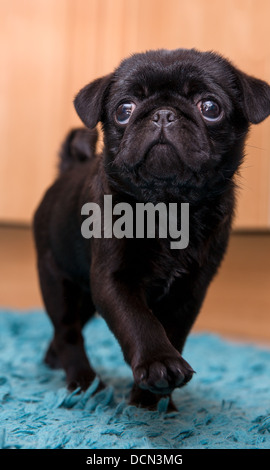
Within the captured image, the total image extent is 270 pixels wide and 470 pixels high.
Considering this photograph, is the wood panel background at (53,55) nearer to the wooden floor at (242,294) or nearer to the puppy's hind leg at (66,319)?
the wooden floor at (242,294)

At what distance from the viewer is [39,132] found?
3.11 meters

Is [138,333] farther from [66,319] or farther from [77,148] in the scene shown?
[77,148]

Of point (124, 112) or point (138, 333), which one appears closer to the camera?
point (138, 333)

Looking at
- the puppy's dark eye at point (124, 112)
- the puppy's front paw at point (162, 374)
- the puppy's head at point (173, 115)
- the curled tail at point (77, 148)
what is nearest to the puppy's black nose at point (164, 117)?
the puppy's head at point (173, 115)

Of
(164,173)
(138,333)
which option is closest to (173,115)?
(164,173)

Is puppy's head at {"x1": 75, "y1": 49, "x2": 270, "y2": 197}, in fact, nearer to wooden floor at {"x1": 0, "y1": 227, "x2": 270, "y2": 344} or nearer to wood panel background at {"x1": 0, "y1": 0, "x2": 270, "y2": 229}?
wood panel background at {"x1": 0, "y1": 0, "x2": 270, "y2": 229}

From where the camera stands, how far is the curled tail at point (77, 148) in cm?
203

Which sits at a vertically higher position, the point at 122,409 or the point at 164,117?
the point at 164,117

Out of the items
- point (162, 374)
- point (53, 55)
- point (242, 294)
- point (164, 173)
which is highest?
point (53, 55)

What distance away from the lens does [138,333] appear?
1.27 m

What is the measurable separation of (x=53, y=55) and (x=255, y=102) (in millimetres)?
1827

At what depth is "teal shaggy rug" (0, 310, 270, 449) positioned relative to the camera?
1.24 meters
